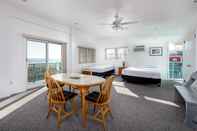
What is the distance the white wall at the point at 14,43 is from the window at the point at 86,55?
256 centimetres

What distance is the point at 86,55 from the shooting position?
7203mm

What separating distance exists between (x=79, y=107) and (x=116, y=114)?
0.89m

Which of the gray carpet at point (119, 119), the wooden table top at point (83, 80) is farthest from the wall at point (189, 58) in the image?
the wooden table top at point (83, 80)

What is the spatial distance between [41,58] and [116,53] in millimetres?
5231

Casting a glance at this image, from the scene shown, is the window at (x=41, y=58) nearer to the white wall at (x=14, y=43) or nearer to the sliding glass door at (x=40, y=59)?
the sliding glass door at (x=40, y=59)

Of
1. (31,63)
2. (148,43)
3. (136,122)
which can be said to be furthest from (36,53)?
(148,43)

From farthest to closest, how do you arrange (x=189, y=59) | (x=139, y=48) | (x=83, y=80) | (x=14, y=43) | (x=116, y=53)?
(x=116, y=53) < (x=139, y=48) < (x=189, y=59) < (x=14, y=43) < (x=83, y=80)

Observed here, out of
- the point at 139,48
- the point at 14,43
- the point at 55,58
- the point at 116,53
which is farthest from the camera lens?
the point at 116,53

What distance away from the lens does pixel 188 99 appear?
222 cm

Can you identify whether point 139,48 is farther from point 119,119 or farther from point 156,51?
point 119,119

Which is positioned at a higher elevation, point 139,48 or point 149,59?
point 139,48

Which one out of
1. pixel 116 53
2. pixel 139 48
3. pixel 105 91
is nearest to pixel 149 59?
pixel 139 48

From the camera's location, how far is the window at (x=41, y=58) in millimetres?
4237

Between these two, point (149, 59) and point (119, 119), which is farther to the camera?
point (149, 59)
